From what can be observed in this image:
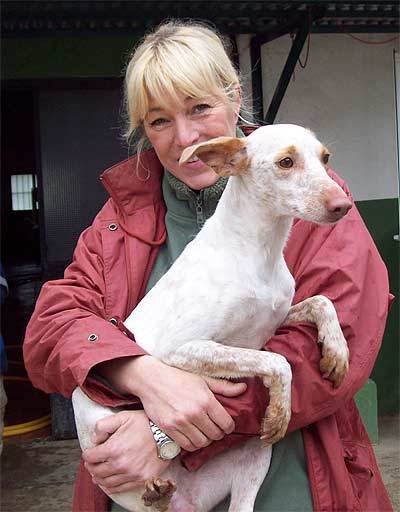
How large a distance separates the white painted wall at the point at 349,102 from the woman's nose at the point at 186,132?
373 cm

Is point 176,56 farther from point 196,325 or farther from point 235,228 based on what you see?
point 196,325

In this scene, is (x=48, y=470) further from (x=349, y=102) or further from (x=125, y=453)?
(x=125, y=453)

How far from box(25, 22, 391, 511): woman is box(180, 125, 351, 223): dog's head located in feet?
0.44

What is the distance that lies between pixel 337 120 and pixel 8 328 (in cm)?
599

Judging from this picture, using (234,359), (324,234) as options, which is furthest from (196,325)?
(324,234)

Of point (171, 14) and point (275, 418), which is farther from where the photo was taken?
point (171, 14)

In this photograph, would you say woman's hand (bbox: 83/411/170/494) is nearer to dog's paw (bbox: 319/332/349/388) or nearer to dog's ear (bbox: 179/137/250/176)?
dog's paw (bbox: 319/332/349/388)

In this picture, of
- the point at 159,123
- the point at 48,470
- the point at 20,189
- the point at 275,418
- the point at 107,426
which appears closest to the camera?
the point at 275,418

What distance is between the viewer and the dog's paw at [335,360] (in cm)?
172

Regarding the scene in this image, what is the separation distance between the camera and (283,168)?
A: 1.83 meters

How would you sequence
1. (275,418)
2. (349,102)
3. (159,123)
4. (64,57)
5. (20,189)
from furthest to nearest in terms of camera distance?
(20,189) < (349,102) < (64,57) < (159,123) < (275,418)

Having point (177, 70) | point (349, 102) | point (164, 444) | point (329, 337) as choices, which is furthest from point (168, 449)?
point (349, 102)

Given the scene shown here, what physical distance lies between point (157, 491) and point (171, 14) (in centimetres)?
384

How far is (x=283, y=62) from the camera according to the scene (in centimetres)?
563
